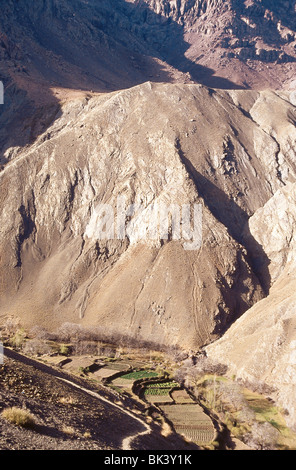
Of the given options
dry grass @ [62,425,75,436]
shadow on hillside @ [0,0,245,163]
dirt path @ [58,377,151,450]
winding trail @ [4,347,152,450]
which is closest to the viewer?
dry grass @ [62,425,75,436]

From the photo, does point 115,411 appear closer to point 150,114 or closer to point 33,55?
point 150,114

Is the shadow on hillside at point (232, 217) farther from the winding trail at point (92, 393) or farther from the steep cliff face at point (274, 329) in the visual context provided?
the winding trail at point (92, 393)

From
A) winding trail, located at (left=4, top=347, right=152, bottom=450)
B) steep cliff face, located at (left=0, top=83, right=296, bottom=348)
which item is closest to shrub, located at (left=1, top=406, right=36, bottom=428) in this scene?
winding trail, located at (left=4, top=347, right=152, bottom=450)

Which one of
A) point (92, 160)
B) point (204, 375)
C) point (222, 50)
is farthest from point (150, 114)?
point (222, 50)

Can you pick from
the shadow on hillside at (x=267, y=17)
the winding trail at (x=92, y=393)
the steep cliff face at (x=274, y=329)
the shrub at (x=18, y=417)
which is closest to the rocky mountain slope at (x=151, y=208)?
the steep cliff face at (x=274, y=329)

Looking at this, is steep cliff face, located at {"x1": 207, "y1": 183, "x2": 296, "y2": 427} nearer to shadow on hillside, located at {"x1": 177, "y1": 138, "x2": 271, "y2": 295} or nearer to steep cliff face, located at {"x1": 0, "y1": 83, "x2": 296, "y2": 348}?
shadow on hillside, located at {"x1": 177, "y1": 138, "x2": 271, "y2": 295}

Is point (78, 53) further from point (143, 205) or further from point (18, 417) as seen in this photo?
point (18, 417)

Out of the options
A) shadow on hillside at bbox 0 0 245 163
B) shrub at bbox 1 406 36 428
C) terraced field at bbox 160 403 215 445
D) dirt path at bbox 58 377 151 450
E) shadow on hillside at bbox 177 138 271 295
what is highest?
shadow on hillside at bbox 0 0 245 163

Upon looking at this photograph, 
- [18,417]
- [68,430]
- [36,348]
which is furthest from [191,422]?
[36,348]
